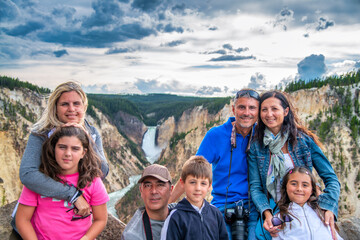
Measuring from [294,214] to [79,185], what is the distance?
2.81 metres

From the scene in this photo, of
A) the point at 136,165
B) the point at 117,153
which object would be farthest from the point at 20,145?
the point at 136,165

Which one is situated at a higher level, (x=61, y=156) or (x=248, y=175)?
(x=61, y=156)

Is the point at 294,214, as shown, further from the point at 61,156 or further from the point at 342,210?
the point at 342,210

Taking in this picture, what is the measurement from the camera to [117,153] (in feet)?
234

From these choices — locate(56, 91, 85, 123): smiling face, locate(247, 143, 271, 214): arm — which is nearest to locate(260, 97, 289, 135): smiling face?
locate(247, 143, 271, 214): arm

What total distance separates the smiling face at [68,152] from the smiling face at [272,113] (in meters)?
2.60

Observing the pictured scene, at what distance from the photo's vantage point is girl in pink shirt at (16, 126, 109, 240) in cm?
324

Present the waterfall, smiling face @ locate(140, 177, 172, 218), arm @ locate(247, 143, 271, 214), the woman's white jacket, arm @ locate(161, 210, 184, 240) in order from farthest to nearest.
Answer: the waterfall < arm @ locate(247, 143, 271, 214) < the woman's white jacket < smiling face @ locate(140, 177, 172, 218) < arm @ locate(161, 210, 184, 240)

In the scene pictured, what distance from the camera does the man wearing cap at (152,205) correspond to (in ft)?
10.4

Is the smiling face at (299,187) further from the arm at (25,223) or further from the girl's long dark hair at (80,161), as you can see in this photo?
the arm at (25,223)

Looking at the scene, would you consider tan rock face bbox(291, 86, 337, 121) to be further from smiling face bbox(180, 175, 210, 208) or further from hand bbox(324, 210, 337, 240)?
smiling face bbox(180, 175, 210, 208)

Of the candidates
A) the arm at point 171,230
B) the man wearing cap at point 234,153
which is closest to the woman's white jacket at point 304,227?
the man wearing cap at point 234,153

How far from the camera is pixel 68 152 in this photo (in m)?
3.23

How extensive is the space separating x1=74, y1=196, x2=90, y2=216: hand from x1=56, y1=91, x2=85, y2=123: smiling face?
3.42 ft
